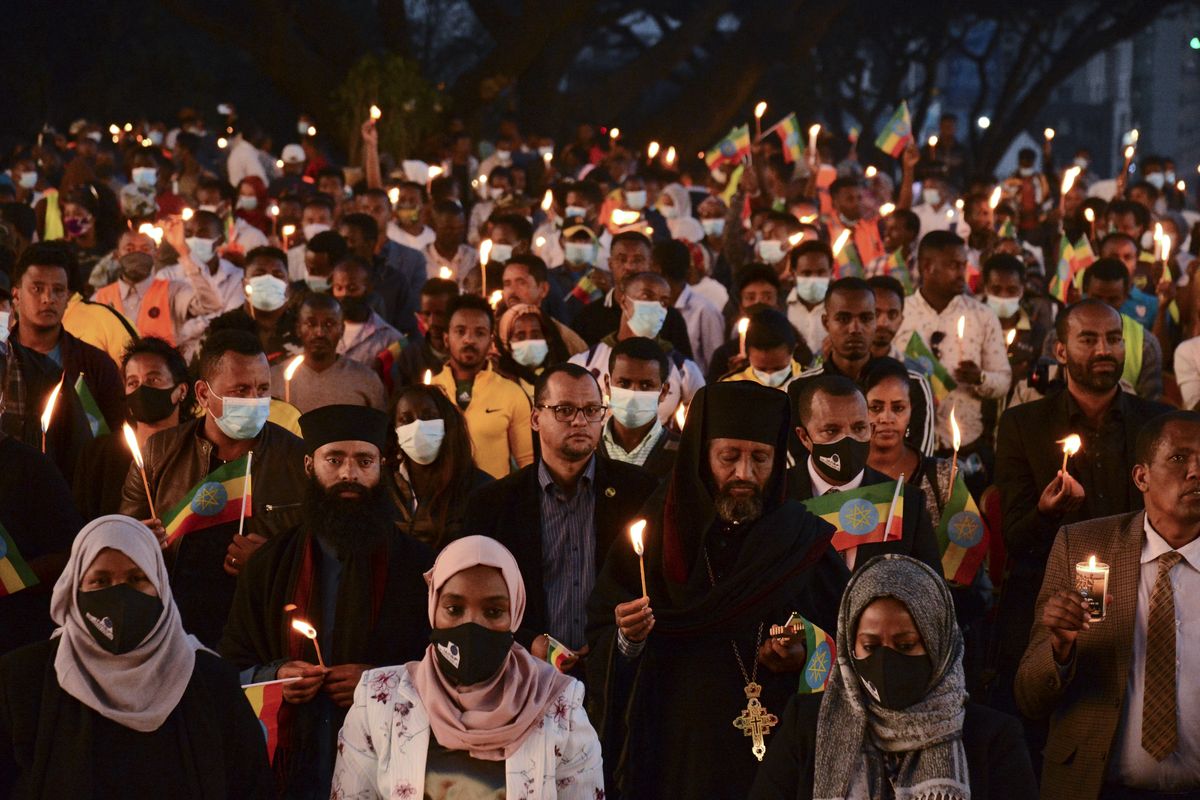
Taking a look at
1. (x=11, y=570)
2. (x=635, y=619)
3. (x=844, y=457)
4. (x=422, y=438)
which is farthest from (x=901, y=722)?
(x=422, y=438)

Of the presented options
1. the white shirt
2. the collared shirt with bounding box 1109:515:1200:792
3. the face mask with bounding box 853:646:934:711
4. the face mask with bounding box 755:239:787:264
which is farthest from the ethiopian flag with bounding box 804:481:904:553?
the face mask with bounding box 755:239:787:264

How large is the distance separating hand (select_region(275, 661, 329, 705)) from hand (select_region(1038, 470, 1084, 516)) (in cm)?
260

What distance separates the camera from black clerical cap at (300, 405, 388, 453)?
6875mm

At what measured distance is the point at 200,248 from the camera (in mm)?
13523

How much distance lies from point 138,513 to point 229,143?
18.2 m

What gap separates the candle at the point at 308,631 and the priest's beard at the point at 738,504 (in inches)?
47.9

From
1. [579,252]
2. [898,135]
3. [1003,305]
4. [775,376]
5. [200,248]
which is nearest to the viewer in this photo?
[775,376]

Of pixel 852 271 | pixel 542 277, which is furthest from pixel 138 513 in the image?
pixel 852 271

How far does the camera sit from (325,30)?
31.2 metres

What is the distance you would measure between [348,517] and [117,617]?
4.55 ft

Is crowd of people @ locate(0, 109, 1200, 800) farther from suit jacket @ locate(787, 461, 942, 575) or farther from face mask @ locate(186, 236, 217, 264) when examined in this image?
face mask @ locate(186, 236, 217, 264)

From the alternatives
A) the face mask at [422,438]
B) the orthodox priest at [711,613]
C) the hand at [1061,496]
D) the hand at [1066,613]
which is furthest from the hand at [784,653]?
the face mask at [422,438]

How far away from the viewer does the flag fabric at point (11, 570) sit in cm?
654

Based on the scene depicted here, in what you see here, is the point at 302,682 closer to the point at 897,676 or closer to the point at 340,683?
the point at 340,683
